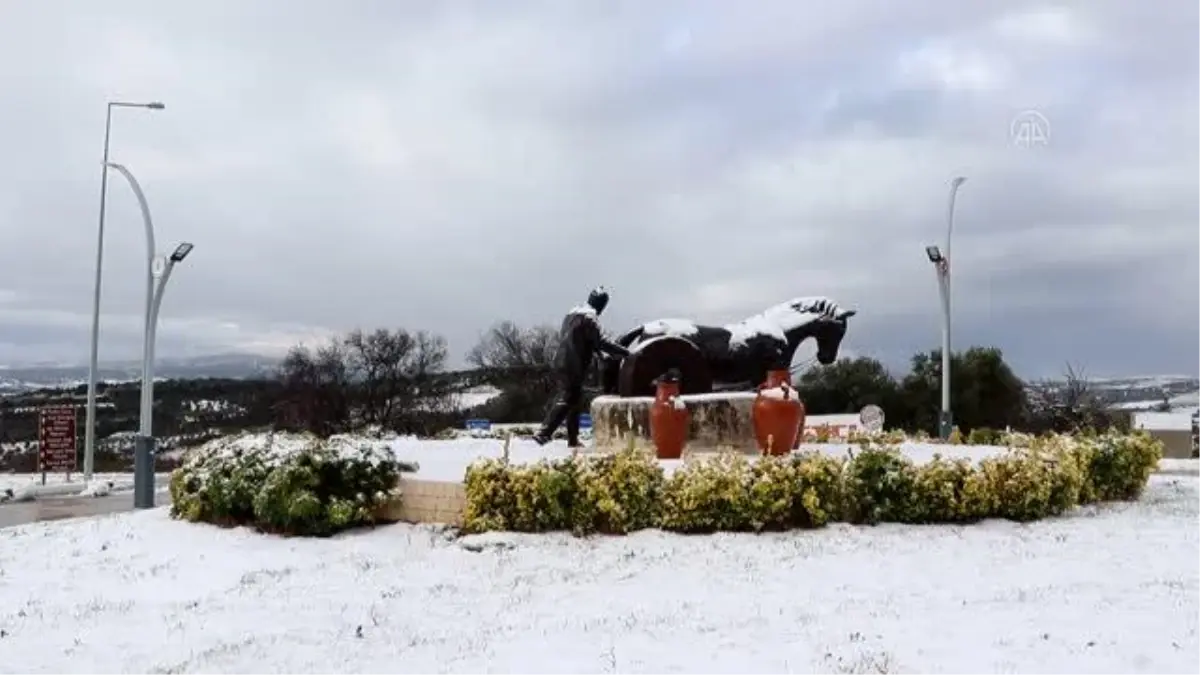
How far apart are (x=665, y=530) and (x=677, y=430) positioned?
312cm

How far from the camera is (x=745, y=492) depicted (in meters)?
9.60

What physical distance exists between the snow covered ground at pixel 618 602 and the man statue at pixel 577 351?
14.6 ft

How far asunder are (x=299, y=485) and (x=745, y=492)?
4.22 meters

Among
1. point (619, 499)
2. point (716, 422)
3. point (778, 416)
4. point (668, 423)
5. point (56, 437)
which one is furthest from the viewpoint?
point (56, 437)

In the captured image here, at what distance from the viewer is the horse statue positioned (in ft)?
48.0

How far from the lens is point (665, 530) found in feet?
31.8

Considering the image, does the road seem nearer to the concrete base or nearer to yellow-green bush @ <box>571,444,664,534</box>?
the concrete base

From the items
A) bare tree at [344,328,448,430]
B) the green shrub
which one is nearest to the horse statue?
the green shrub

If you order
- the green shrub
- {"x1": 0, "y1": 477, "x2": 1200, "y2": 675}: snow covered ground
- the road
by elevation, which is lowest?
the road

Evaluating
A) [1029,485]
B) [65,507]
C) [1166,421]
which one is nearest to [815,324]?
[1029,485]

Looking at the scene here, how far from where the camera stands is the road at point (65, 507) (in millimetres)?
17531

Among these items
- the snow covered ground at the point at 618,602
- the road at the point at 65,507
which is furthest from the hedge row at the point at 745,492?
the road at the point at 65,507

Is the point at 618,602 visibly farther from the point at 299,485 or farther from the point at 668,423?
the point at 668,423

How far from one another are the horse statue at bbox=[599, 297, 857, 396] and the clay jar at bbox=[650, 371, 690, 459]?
1.70 m
